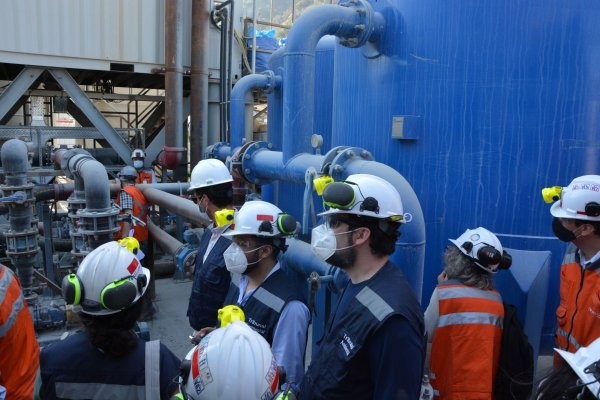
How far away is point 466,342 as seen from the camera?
242 centimetres

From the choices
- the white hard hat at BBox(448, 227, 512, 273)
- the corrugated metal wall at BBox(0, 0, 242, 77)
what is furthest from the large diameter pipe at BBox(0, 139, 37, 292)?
the white hard hat at BBox(448, 227, 512, 273)

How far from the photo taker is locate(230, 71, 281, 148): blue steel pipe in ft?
23.5

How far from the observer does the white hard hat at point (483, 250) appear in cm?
251

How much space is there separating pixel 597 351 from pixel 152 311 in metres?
4.84

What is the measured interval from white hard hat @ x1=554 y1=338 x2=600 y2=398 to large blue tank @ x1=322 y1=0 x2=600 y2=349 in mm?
1941

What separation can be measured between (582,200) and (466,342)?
1.01 meters

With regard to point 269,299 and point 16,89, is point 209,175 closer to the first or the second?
point 269,299

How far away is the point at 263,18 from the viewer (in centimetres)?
1131

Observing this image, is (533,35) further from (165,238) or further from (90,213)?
(165,238)

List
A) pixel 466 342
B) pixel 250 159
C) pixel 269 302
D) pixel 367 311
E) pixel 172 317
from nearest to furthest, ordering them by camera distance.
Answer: pixel 367 311
pixel 269 302
pixel 466 342
pixel 250 159
pixel 172 317

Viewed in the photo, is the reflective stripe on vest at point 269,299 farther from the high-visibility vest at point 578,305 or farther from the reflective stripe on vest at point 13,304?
the high-visibility vest at point 578,305

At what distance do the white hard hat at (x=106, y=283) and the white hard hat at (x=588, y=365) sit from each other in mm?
1387

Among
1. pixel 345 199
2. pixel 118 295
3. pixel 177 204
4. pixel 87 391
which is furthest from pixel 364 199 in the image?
pixel 177 204

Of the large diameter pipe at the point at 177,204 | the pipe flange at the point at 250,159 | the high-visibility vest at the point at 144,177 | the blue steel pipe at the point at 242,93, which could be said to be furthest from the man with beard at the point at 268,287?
the high-visibility vest at the point at 144,177
